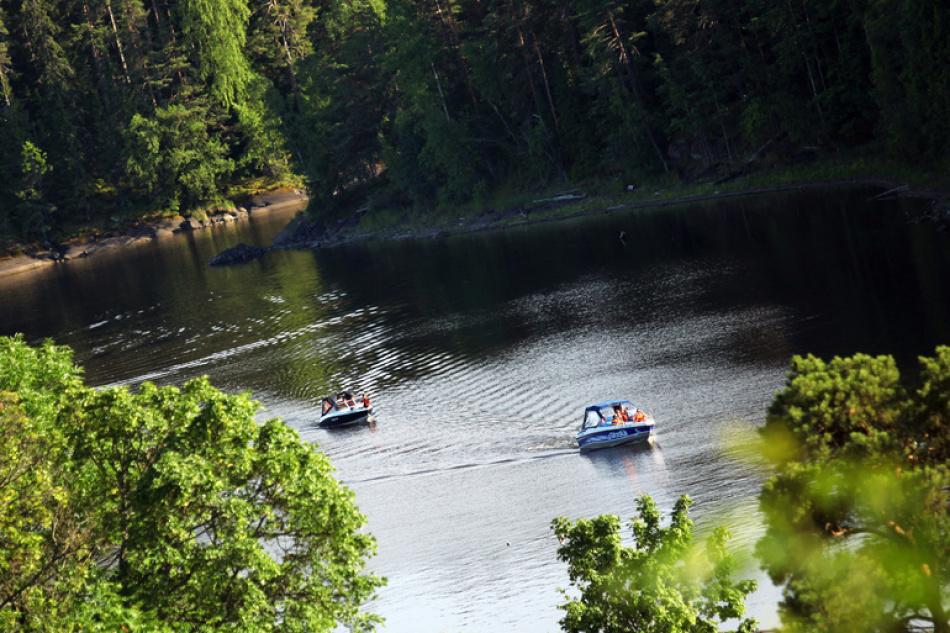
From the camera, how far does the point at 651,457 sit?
33969mm

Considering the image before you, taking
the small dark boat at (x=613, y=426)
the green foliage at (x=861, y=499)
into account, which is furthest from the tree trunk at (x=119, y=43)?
the green foliage at (x=861, y=499)

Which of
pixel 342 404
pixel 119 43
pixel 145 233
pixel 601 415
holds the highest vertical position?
pixel 119 43

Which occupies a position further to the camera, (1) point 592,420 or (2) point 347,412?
(2) point 347,412

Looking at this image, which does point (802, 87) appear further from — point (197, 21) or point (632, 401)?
point (197, 21)

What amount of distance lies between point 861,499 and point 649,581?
464 cm

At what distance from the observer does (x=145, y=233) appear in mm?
148250

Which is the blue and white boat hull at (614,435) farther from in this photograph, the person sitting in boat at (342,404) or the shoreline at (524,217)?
the shoreline at (524,217)

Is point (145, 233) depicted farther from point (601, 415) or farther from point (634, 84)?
point (601, 415)

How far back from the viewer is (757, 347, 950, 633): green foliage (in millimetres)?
12156

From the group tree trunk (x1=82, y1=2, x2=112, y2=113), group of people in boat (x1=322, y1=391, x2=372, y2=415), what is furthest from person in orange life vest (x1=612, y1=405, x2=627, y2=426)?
tree trunk (x1=82, y1=2, x2=112, y2=113)

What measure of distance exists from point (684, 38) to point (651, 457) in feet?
192

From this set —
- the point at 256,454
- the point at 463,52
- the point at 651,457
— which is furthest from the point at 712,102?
the point at 256,454

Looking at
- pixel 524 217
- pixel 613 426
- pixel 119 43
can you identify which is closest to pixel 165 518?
pixel 613 426

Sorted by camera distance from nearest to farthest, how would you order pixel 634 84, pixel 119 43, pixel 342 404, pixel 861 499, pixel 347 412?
1. pixel 861 499
2. pixel 347 412
3. pixel 342 404
4. pixel 634 84
5. pixel 119 43
